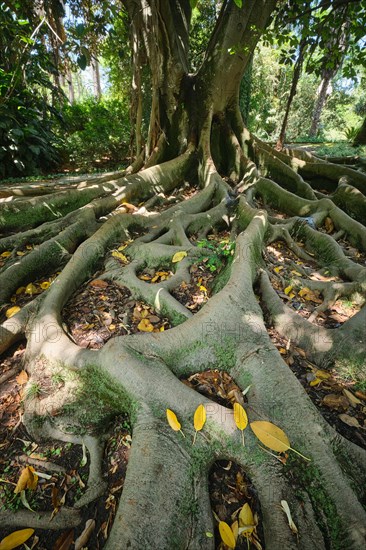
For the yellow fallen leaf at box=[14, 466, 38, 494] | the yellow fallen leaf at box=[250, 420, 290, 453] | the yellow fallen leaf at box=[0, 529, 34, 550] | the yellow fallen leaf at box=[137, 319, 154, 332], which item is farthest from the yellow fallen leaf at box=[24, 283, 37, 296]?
the yellow fallen leaf at box=[250, 420, 290, 453]

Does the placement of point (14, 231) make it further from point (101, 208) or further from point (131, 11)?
point (131, 11)

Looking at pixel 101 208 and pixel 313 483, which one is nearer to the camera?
pixel 313 483

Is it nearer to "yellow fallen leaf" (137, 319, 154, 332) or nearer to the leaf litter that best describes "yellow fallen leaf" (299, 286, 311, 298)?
the leaf litter

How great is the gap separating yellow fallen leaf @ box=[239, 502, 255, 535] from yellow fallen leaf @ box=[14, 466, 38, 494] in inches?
37.4

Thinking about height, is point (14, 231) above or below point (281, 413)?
above

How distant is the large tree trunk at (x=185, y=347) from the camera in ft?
3.67

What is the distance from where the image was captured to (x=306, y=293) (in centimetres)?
248

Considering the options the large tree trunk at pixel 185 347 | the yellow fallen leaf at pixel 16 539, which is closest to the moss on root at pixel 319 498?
the large tree trunk at pixel 185 347

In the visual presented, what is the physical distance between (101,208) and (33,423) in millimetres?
2401

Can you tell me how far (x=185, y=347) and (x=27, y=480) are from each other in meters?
0.98

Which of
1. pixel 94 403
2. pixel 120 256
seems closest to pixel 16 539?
pixel 94 403

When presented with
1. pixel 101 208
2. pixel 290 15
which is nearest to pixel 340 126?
pixel 290 15

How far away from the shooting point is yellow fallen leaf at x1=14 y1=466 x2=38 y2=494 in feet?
4.18

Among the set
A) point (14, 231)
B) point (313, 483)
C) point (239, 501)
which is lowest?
point (239, 501)
